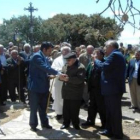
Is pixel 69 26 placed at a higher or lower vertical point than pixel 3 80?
higher

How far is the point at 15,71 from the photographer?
33.4 ft

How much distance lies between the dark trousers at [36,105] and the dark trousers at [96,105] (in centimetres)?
108

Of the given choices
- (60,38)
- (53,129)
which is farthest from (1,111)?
(60,38)

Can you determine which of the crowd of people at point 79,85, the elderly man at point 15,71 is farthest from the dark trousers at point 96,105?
the elderly man at point 15,71

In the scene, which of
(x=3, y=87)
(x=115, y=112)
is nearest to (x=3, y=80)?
(x=3, y=87)

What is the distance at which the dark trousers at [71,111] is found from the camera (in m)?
6.98

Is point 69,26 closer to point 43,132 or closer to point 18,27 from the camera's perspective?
point 18,27

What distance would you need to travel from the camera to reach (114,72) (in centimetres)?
623

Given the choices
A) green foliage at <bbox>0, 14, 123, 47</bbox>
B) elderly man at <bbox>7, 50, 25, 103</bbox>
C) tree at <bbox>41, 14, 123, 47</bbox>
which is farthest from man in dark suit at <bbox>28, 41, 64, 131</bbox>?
tree at <bbox>41, 14, 123, 47</bbox>

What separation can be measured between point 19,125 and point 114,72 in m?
2.72

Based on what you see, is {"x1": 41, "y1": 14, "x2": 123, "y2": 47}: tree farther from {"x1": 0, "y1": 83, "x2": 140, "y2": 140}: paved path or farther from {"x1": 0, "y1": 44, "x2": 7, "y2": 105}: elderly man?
{"x1": 0, "y1": 83, "x2": 140, "y2": 140}: paved path

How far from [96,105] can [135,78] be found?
9.69ft

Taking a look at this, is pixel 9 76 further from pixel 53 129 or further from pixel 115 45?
pixel 115 45

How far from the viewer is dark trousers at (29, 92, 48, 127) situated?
7023mm
